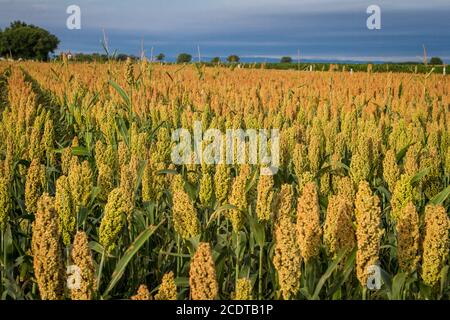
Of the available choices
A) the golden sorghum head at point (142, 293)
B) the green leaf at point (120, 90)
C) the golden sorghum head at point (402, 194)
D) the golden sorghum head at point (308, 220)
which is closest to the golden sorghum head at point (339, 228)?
the golden sorghum head at point (308, 220)

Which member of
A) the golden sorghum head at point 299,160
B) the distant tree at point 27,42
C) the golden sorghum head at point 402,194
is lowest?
the golden sorghum head at point 402,194

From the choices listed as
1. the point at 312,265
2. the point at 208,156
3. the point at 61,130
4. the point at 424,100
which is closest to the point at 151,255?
the point at 208,156

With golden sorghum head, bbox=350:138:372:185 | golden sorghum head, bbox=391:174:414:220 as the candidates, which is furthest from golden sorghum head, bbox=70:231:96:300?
golden sorghum head, bbox=350:138:372:185

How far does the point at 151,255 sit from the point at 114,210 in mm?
1021

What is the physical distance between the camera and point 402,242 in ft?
5.50

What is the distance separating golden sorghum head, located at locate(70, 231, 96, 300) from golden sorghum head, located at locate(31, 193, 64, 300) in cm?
4

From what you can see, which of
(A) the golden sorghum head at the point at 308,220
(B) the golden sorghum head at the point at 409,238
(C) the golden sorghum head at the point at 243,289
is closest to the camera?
(C) the golden sorghum head at the point at 243,289

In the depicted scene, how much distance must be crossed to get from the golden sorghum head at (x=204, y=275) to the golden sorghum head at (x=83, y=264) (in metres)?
0.29

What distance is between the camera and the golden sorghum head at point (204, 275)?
4.36ft

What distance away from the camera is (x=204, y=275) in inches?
52.7

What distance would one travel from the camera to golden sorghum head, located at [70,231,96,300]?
4.67 feet

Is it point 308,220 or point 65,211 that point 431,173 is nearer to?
point 308,220

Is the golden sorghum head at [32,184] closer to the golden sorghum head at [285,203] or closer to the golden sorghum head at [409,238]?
the golden sorghum head at [285,203]
